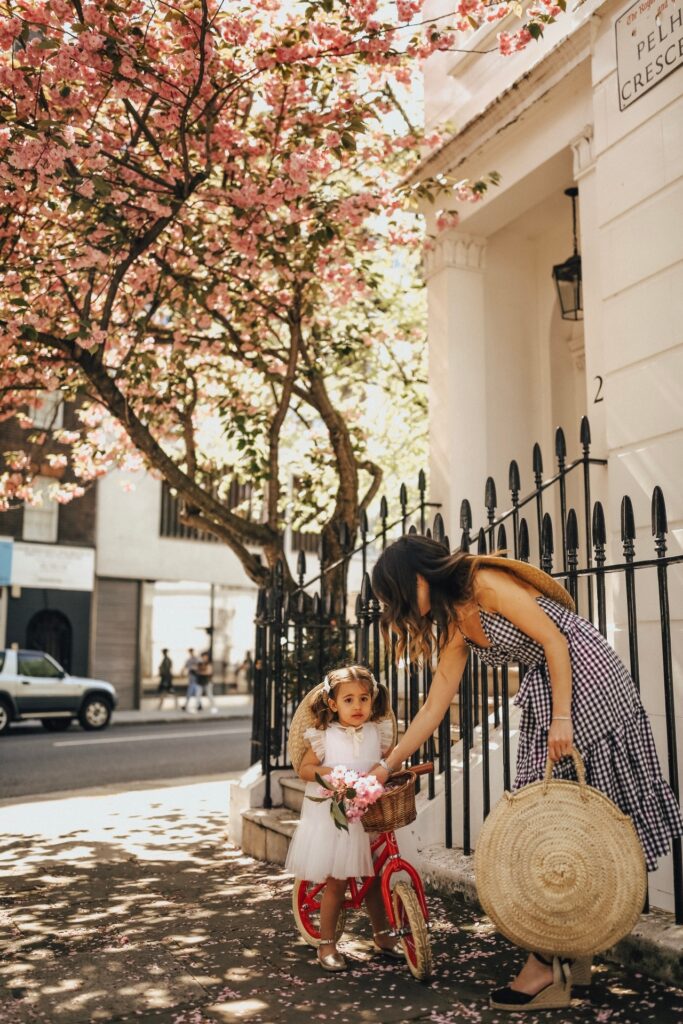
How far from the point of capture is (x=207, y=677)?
1032 inches

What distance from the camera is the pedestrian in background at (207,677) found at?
25.7 metres

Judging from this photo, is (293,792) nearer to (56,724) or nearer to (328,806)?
(328,806)

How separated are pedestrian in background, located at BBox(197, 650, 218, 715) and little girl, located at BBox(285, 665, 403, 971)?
2148cm

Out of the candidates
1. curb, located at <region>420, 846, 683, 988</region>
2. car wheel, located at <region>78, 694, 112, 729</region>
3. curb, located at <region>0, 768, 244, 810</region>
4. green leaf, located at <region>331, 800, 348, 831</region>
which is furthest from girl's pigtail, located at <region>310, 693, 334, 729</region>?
car wheel, located at <region>78, 694, 112, 729</region>

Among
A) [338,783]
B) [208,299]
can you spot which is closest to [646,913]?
[338,783]

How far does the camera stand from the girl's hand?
327 cm

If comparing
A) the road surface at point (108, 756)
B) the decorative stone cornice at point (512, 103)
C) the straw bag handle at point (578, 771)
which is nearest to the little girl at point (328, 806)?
the straw bag handle at point (578, 771)

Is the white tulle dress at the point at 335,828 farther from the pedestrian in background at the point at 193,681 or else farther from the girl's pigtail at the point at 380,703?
the pedestrian in background at the point at 193,681

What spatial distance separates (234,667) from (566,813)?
25.7m

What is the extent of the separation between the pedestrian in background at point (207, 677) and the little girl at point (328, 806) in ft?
70.5

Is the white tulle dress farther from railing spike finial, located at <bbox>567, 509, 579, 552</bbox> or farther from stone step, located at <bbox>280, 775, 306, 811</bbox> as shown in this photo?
stone step, located at <bbox>280, 775, 306, 811</bbox>

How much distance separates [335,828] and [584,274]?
4837 mm

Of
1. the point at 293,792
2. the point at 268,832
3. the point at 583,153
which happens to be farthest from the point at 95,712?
the point at 583,153

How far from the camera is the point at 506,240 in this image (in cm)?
938
